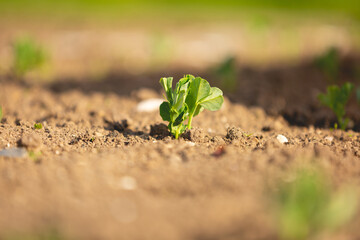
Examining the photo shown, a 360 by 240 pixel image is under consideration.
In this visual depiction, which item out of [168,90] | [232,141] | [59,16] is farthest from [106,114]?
[59,16]

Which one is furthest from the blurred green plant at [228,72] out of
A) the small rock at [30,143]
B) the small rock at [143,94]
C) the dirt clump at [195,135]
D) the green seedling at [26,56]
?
the small rock at [30,143]

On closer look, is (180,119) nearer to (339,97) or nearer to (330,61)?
(339,97)

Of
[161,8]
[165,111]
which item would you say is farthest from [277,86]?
[161,8]

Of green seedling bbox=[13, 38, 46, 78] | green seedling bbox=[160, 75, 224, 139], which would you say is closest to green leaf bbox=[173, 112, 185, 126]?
green seedling bbox=[160, 75, 224, 139]

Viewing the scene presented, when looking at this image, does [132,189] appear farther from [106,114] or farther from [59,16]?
[59,16]

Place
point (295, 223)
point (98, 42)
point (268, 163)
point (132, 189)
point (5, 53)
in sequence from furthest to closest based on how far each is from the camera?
point (98, 42) < point (5, 53) < point (268, 163) < point (132, 189) < point (295, 223)

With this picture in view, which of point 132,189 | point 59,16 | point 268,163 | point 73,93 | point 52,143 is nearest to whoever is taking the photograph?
point 132,189
